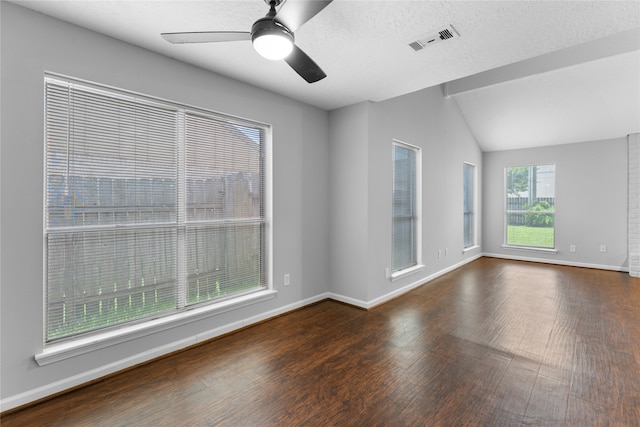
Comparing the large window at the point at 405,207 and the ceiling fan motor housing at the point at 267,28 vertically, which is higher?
the ceiling fan motor housing at the point at 267,28

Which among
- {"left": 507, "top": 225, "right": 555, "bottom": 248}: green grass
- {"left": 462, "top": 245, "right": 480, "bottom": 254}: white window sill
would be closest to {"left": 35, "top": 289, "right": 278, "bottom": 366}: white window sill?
{"left": 462, "top": 245, "right": 480, "bottom": 254}: white window sill

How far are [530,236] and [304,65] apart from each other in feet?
22.1

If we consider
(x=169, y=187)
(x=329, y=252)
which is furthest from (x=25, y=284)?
(x=329, y=252)

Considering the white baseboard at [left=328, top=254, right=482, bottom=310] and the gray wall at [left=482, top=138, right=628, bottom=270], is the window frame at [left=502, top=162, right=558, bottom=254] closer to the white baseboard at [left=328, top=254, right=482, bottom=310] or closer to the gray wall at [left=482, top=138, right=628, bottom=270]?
the gray wall at [left=482, top=138, right=628, bottom=270]

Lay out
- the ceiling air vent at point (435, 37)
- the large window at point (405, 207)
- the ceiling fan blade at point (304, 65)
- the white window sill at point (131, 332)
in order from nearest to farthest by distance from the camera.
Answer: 1. the ceiling fan blade at point (304, 65)
2. the white window sill at point (131, 332)
3. the ceiling air vent at point (435, 37)
4. the large window at point (405, 207)

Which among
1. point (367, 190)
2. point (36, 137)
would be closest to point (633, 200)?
point (367, 190)

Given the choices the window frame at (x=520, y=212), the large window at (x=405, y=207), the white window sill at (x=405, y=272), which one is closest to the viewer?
the white window sill at (x=405, y=272)

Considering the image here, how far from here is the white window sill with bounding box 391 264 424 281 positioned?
13.0ft

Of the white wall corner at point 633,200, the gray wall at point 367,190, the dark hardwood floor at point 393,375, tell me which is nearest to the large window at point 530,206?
the white wall corner at point 633,200

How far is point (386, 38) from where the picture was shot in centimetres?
213

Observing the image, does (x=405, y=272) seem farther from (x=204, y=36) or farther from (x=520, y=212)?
(x=520, y=212)

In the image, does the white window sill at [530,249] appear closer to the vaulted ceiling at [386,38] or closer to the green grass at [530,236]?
the green grass at [530,236]

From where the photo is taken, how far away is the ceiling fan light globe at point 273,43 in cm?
145

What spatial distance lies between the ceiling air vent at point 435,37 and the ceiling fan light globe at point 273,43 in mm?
1154
